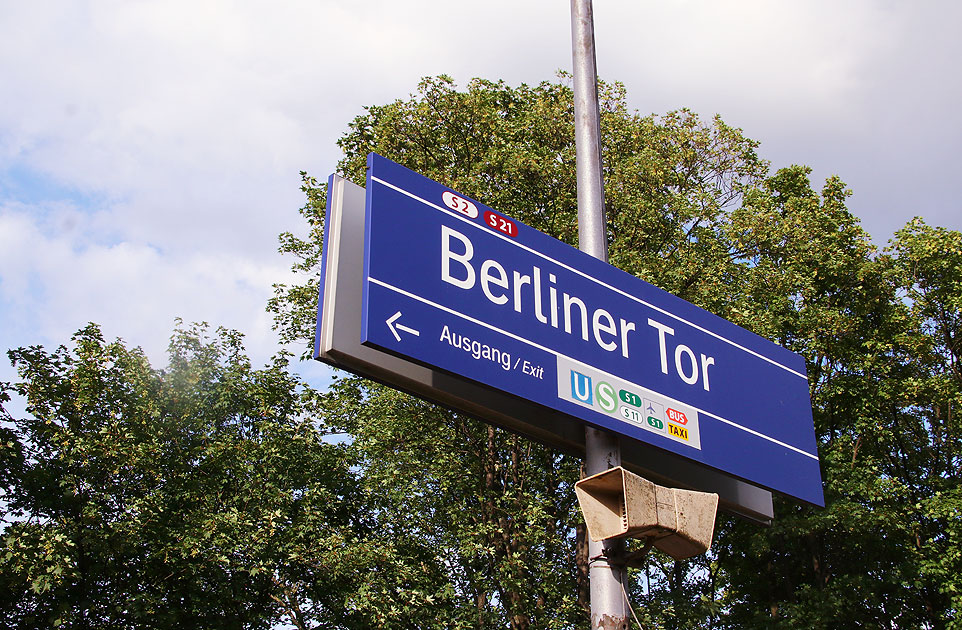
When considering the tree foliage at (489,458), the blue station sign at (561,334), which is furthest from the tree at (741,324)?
the blue station sign at (561,334)

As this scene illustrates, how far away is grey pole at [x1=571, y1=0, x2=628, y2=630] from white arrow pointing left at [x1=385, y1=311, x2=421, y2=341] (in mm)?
1371

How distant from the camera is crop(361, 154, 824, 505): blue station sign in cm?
480

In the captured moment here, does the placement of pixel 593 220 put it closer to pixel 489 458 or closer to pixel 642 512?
pixel 642 512

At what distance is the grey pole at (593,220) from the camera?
462 centimetres

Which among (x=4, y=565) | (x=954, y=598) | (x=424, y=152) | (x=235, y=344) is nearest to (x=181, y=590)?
(x=4, y=565)

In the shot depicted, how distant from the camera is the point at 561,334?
5.32 metres

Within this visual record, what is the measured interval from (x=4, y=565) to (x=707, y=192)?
16.2 metres

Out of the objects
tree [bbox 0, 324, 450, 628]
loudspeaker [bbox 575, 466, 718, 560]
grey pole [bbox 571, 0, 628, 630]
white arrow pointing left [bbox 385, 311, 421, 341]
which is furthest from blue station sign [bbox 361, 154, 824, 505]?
tree [bbox 0, 324, 450, 628]

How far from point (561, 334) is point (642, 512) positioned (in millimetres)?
1262

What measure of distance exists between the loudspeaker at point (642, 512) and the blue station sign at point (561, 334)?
22.6 inches

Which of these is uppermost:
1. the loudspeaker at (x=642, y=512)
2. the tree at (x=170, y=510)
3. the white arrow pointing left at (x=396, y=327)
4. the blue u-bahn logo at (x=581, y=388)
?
the tree at (x=170, y=510)

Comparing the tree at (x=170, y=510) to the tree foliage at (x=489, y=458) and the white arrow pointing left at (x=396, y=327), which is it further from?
the white arrow pointing left at (x=396, y=327)

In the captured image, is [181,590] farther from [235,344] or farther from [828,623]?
[828,623]

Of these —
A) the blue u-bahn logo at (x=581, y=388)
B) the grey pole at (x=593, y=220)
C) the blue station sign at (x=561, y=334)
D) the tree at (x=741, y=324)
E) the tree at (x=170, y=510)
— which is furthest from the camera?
the tree at (x=741, y=324)
